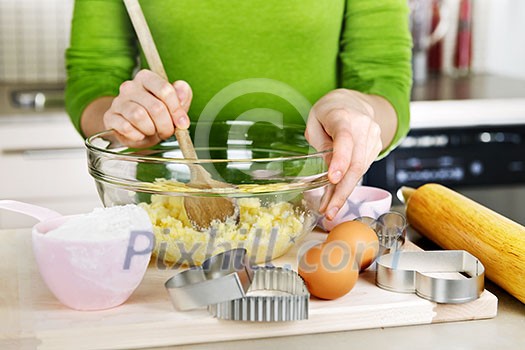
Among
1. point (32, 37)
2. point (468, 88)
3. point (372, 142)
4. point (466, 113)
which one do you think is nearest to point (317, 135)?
point (372, 142)

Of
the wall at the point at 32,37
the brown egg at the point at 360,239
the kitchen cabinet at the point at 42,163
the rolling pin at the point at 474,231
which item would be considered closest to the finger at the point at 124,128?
the brown egg at the point at 360,239

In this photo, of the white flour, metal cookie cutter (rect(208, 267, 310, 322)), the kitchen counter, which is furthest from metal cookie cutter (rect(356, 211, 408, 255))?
the kitchen counter

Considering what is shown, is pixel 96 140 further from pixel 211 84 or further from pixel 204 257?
pixel 211 84

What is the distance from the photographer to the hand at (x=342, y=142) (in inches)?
38.9

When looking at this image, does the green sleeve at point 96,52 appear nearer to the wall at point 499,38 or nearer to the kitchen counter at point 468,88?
the kitchen counter at point 468,88

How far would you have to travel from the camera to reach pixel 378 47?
143 cm

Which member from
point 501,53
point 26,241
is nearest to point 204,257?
point 26,241

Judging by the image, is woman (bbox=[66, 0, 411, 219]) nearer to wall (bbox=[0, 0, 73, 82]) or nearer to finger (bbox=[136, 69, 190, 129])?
finger (bbox=[136, 69, 190, 129])

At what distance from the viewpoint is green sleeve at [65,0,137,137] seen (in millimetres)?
1407

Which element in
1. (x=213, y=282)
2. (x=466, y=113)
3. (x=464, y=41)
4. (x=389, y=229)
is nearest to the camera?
(x=213, y=282)

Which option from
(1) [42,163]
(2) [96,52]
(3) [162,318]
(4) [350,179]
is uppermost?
(2) [96,52]

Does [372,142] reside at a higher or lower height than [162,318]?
higher

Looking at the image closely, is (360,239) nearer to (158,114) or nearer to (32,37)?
(158,114)

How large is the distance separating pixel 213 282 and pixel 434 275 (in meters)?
0.29
